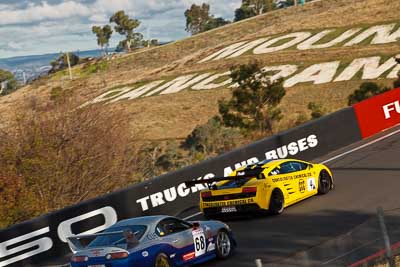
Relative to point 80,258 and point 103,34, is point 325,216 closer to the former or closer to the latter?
point 80,258

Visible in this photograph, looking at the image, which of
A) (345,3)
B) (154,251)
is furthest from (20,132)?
(345,3)

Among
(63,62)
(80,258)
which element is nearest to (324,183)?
(80,258)

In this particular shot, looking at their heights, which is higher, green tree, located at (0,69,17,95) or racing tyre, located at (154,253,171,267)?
green tree, located at (0,69,17,95)

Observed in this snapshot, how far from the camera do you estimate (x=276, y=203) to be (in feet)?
57.1

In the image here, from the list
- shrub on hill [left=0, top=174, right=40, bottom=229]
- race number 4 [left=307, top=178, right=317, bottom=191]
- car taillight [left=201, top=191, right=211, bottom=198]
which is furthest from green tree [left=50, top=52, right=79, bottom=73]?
car taillight [left=201, top=191, right=211, bottom=198]

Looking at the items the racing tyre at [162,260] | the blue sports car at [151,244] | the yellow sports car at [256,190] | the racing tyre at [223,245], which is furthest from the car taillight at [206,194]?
the racing tyre at [162,260]

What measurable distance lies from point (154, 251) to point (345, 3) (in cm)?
8623

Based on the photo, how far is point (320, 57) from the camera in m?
69.1

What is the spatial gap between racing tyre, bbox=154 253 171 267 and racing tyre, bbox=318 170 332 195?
7.63 m

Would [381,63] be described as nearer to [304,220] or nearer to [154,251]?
[304,220]

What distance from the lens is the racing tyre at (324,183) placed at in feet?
63.2

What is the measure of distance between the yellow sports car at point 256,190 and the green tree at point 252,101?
22285mm

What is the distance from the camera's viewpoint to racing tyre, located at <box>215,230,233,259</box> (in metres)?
13.8

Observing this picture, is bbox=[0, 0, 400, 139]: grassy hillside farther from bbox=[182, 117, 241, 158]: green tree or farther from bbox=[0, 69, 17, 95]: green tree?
bbox=[0, 69, 17, 95]: green tree
